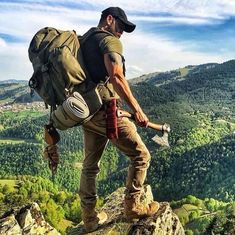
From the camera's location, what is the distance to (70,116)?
772 centimetres

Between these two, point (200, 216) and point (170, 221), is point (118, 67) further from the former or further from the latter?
point (200, 216)

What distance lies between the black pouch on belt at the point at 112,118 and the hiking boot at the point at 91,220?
2.41 m

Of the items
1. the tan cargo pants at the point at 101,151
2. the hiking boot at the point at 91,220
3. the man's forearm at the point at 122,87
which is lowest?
the hiking boot at the point at 91,220

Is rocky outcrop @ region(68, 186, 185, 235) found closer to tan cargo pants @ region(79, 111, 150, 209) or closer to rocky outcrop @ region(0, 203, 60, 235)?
tan cargo pants @ region(79, 111, 150, 209)

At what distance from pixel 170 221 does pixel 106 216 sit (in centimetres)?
149

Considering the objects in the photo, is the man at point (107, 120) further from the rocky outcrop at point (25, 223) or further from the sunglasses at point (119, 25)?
the rocky outcrop at point (25, 223)

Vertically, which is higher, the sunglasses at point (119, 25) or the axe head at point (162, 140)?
the sunglasses at point (119, 25)

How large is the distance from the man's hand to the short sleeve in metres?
1.11

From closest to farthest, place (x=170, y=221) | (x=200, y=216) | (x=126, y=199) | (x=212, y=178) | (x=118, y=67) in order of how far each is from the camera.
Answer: (x=118, y=67) → (x=126, y=199) → (x=170, y=221) → (x=200, y=216) → (x=212, y=178)

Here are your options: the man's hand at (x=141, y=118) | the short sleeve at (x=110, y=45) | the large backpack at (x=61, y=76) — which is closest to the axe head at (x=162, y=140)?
the man's hand at (x=141, y=118)

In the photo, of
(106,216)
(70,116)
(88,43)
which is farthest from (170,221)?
(88,43)

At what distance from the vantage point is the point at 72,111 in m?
7.65

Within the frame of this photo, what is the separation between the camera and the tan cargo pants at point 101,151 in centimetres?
848

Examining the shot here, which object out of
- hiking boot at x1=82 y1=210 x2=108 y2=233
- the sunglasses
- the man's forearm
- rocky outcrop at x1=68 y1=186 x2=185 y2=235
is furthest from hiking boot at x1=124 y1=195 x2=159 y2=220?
the sunglasses
